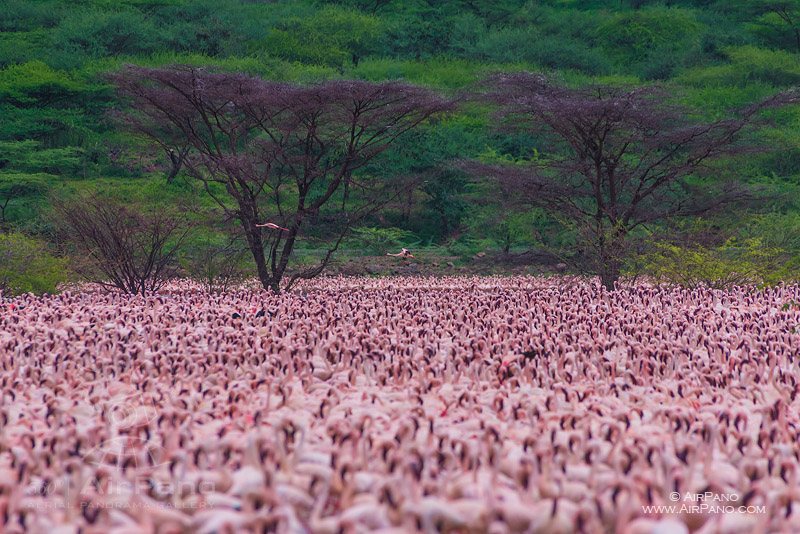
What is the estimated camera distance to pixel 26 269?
51.2 feet

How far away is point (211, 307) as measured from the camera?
10898 mm

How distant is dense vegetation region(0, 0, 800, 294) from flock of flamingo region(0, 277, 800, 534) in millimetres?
7924

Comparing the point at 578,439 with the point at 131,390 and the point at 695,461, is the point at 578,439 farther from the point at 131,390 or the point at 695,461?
the point at 131,390

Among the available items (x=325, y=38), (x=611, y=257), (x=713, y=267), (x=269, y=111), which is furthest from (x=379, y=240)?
(x=325, y=38)

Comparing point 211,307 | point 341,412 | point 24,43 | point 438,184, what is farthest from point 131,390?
point 24,43

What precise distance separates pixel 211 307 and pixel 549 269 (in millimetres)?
16423

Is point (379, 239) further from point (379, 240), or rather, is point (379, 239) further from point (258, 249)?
point (258, 249)

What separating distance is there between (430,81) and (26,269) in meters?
27.2

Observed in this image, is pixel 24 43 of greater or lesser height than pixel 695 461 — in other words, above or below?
above

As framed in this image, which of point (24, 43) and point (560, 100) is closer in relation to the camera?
point (560, 100)

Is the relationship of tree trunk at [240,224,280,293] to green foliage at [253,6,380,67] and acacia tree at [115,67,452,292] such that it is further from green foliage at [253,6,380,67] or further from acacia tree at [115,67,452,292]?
green foliage at [253,6,380,67]

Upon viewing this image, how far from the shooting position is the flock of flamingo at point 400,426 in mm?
3807

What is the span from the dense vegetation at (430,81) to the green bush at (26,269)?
112cm

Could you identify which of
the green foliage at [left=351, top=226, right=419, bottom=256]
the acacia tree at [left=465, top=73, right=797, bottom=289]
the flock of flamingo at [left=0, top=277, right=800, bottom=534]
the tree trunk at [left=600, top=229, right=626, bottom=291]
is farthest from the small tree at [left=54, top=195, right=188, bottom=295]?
the green foliage at [left=351, top=226, right=419, bottom=256]
